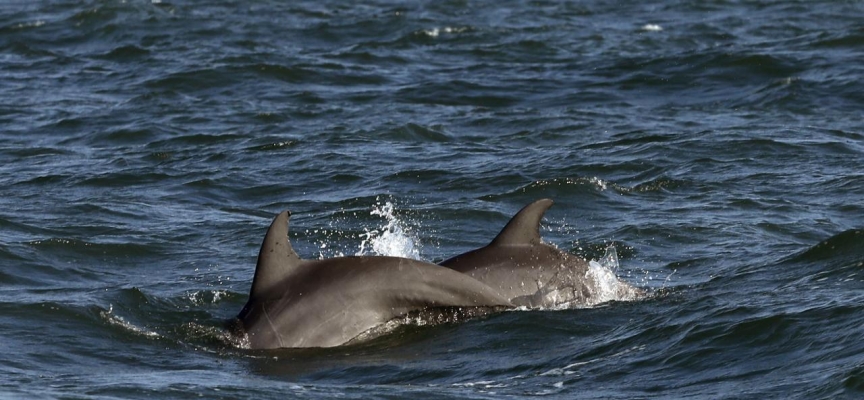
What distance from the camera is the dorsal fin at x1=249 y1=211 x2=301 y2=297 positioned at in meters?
11.8

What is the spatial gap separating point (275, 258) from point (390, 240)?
4.09 m

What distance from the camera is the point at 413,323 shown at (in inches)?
484

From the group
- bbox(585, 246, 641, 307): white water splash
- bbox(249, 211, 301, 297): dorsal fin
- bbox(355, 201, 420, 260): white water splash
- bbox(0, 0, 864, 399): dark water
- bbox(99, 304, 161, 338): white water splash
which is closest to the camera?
bbox(0, 0, 864, 399): dark water

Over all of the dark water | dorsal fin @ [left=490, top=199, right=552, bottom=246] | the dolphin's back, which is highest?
dorsal fin @ [left=490, top=199, right=552, bottom=246]

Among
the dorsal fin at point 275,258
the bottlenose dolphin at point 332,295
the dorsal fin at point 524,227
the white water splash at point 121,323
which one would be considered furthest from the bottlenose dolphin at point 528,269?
the white water splash at point 121,323

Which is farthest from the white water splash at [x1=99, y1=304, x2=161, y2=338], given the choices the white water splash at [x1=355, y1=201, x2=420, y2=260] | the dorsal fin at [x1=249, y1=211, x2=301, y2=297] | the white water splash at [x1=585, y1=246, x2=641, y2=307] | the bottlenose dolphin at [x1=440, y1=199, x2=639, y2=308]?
the white water splash at [x1=585, y1=246, x2=641, y2=307]

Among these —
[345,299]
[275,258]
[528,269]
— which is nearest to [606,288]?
[528,269]

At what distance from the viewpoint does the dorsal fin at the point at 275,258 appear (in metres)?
11.8

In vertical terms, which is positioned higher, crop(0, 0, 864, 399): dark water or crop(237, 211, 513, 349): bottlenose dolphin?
crop(237, 211, 513, 349): bottlenose dolphin

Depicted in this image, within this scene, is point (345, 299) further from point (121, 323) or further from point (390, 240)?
point (390, 240)

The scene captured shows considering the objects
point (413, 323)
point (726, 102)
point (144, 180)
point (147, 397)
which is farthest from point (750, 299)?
point (726, 102)

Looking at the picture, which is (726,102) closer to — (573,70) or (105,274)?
(573,70)

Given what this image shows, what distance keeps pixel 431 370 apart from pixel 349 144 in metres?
10.7

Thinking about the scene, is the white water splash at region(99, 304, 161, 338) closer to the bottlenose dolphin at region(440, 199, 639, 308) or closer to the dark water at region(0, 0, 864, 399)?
the dark water at region(0, 0, 864, 399)
